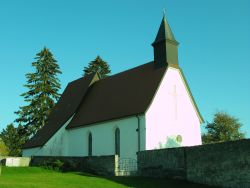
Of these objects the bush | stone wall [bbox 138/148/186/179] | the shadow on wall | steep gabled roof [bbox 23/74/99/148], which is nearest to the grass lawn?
the shadow on wall

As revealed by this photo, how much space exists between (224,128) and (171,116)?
56.9 feet

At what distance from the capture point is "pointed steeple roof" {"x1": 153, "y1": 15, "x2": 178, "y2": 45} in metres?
32.4

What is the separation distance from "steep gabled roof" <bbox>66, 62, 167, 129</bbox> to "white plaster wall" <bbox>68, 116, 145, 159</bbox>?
0.57 metres

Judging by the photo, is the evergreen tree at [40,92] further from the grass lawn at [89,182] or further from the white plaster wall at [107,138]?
the grass lawn at [89,182]

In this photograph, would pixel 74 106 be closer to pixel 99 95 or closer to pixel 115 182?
pixel 99 95

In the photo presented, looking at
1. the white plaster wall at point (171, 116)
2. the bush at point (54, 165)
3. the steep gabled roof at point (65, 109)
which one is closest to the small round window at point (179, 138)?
the white plaster wall at point (171, 116)

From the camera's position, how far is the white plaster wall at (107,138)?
29391mm

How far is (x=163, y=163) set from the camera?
23172mm

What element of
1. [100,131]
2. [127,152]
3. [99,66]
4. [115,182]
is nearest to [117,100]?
[100,131]

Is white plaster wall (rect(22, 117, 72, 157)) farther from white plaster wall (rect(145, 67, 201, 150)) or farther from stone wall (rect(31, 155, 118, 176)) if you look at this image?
white plaster wall (rect(145, 67, 201, 150))

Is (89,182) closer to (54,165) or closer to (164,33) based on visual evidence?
(54,165)

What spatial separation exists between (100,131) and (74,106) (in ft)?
22.7

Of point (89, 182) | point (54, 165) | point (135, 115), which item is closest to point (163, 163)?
point (89, 182)

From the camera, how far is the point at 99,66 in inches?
2255
